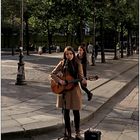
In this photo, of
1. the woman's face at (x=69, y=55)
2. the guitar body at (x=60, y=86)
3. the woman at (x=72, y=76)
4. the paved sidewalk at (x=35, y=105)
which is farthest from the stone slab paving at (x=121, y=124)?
the woman's face at (x=69, y=55)

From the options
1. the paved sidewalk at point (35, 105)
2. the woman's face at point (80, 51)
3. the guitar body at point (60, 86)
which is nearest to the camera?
the guitar body at point (60, 86)

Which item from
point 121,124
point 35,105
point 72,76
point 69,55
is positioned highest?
point 69,55

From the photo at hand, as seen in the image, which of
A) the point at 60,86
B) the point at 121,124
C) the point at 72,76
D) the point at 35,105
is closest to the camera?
the point at 60,86

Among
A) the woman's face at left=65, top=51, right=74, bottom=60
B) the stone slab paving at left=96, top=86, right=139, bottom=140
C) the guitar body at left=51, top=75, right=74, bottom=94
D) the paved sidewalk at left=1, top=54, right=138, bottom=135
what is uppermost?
the woman's face at left=65, top=51, right=74, bottom=60

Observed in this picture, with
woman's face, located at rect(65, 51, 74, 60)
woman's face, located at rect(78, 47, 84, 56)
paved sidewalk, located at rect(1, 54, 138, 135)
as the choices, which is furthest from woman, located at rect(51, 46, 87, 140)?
woman's face, located at rect(78, 47, 84, 56)

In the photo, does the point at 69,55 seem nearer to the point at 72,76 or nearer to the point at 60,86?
the point at 72,76

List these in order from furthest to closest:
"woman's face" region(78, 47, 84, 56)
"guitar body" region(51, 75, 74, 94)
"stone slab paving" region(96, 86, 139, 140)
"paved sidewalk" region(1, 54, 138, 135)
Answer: "woman's face" region(78, 47, 84, 56) < "paved sidewalk" region(1, 54, 138, 135) < "stone slab paving" region(96, 86, 139, 140) < "guitar body" region(51, 75, 74, 94)

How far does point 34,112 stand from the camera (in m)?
11.5

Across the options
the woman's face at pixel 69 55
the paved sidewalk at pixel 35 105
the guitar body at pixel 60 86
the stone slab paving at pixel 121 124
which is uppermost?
the woman's face at pixel 69 55

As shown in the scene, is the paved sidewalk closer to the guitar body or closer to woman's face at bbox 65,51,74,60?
the guitar body

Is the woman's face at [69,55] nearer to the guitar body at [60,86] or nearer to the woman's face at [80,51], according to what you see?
the guitar body at [60,86]

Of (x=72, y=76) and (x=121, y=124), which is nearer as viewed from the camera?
(x=72, y=76)

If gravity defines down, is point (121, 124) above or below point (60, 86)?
below

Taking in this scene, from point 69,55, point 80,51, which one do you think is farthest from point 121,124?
point 80,51
